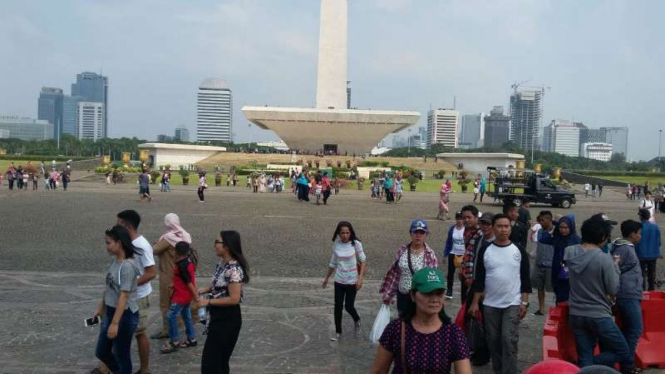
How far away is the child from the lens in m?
5.29

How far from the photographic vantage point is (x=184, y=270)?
528cm

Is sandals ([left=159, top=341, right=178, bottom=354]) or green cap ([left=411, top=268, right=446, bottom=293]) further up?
green cap ([left=411, top=268, right=446, bottom=293])

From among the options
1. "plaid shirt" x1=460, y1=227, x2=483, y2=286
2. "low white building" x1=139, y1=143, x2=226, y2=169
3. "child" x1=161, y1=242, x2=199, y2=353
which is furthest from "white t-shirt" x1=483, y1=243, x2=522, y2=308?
"low white building" x1=139, y1=143, x2=226, y2=169

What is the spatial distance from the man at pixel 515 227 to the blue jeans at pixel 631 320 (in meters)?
1.44

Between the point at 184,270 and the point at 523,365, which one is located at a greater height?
the point at 184,270

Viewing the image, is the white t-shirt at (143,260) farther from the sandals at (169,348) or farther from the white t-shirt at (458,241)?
the white t-shirt at (458,241)

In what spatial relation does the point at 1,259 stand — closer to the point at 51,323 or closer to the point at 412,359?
the point at 51,323

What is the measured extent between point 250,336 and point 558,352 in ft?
9.15

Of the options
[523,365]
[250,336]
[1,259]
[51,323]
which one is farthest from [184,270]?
[1,259]

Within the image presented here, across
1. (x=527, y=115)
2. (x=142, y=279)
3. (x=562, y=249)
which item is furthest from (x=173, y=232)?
(x=527, y=115)

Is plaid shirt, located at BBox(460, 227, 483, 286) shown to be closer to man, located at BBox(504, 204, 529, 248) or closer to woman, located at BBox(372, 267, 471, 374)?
man, located at BBox(504, 204, 529, 248)

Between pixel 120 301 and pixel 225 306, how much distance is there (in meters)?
0.75

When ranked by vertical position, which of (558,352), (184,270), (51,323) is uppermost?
(184,270)

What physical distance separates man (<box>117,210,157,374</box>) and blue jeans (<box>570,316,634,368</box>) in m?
3.03
